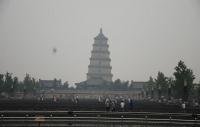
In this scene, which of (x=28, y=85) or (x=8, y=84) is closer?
(x=8, y=84)

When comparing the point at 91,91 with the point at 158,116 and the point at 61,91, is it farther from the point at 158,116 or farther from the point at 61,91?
the point at 158,116

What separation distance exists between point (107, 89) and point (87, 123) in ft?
526

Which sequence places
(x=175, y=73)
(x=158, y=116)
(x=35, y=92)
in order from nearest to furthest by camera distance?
1. (x=158, y=116)
2. (x=175, y=73)
3. (x=35, y=92)

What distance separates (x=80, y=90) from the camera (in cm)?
18712

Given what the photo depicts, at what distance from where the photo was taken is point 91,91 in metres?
184

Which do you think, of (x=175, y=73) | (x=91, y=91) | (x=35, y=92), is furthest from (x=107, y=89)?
(x=175, y=73)

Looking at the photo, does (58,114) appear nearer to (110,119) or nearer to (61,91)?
(110,119)

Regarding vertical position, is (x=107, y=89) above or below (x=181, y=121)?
above

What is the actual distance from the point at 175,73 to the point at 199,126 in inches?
2733

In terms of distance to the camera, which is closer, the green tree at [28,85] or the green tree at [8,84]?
the green tree at [8,84]

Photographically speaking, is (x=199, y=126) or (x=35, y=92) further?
(x=35, y=92)

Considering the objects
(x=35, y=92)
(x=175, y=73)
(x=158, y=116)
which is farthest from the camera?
(x=35, y=92)

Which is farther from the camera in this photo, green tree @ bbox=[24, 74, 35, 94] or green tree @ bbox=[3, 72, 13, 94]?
green tree @ bbox=[24, 74, 35, 94]

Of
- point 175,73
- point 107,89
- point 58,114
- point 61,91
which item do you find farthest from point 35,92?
point 58,114
